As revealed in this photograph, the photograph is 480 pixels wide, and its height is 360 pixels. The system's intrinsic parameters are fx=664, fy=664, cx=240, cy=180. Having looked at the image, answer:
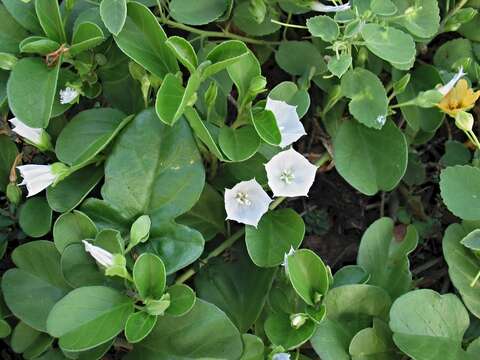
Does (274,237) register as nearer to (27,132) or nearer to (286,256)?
(286,256)

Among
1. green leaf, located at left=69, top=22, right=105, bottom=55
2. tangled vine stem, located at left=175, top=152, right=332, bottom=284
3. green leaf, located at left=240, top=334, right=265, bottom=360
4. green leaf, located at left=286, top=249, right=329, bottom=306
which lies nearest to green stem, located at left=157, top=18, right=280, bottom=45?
green leaf, located at left=69, top=22, right=105, bottom=55

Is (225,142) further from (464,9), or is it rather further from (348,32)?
(464,9)

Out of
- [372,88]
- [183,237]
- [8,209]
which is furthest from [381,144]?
[8,209]

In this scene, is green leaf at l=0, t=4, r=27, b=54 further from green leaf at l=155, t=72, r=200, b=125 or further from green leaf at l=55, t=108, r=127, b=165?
green leaf at l=155, t=72, r=200, b=125

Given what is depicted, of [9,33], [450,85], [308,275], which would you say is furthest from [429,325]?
[9,33]

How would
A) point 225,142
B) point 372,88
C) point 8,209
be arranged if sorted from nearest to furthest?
1. point 225,142
2. point 372,88
3. point 8,209

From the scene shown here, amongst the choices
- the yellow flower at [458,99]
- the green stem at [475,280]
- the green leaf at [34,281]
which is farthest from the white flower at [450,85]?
the green leaf at [34,281]
